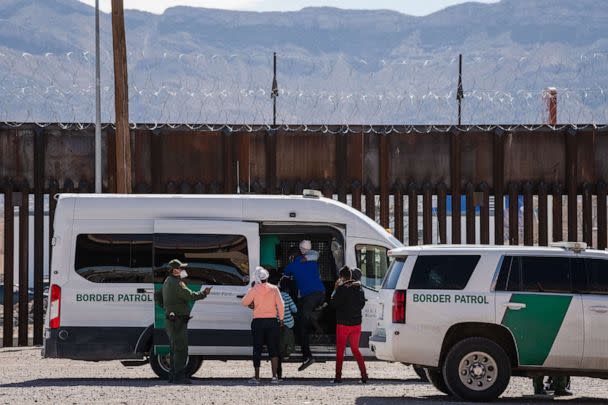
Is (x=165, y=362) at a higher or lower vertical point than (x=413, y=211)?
lower

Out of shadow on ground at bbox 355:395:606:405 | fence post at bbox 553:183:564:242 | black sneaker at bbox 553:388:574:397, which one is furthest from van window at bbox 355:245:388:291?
fence post at bbox 553:183:564:242

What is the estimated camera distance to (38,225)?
31641 mm

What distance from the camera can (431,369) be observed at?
61.5 ft


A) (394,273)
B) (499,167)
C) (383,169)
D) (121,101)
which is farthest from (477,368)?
(499,167)

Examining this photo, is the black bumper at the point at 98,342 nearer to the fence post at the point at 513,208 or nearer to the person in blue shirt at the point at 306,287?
the person in blue shirt at the point at 306,287

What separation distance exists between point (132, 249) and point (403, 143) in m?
11.7

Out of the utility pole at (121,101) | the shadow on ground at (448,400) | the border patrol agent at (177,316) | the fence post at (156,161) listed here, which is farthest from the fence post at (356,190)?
the shadow on ground at (448,400)

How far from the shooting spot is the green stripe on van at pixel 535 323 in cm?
1795

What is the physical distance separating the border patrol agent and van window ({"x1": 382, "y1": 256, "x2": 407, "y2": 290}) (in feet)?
10.2

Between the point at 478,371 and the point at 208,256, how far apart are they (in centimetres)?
490

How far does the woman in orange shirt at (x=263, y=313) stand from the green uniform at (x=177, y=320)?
782 mm

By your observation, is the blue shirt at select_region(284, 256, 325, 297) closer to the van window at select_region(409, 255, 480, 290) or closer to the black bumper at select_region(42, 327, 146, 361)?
the black bumper at select_region(42, 327, 146, 361)

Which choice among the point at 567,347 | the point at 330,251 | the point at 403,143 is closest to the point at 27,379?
the point at 330,251

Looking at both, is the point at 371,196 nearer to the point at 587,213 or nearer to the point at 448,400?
the point at 587,213
